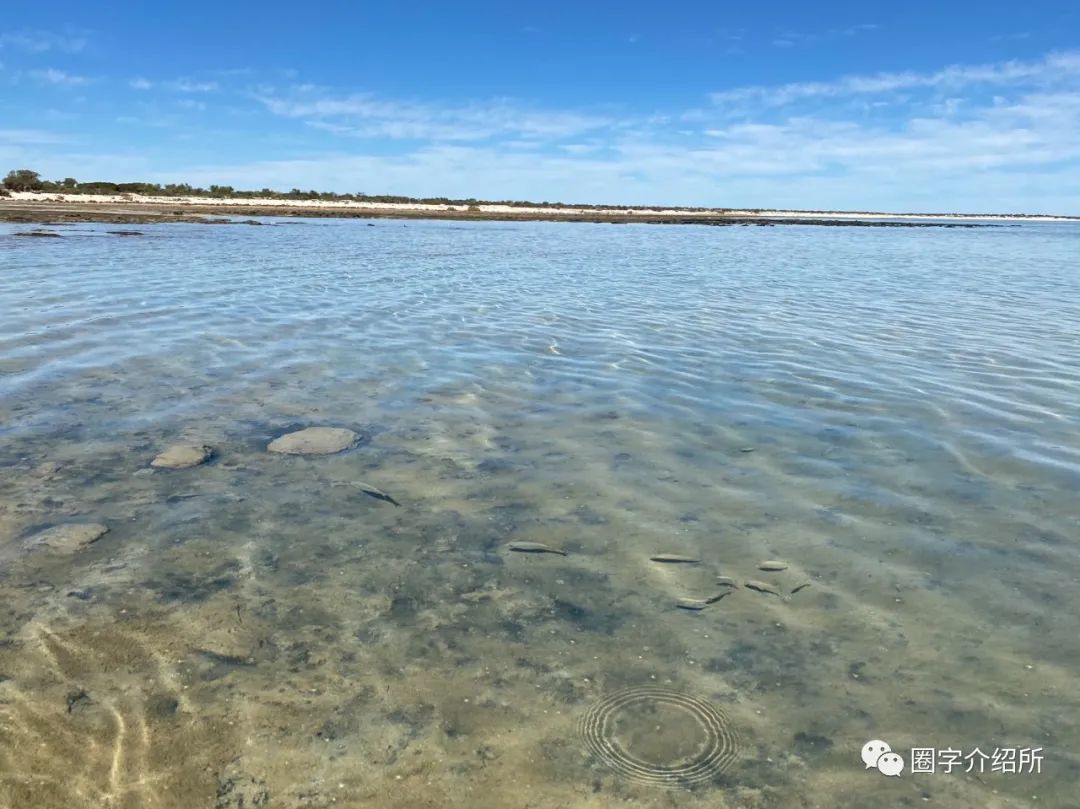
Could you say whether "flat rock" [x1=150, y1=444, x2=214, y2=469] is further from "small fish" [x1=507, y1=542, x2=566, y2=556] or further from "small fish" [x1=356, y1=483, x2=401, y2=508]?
"small fish" [x1=507, y1=542, x2=566, y2=556]

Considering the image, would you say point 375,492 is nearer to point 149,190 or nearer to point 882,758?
point 882,758

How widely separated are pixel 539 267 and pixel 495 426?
78.0ft

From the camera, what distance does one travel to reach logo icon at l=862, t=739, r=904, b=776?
3812 millimetres

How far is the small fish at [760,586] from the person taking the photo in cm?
543

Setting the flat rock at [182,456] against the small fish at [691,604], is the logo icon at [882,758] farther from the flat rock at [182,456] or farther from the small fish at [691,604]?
the flat rock at [182,456]

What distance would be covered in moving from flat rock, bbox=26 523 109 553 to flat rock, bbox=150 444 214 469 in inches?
56.2

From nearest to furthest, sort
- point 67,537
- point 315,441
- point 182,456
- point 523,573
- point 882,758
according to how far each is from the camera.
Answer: point 882,758 → point 523,573 → point 67,537 → point 182,456 → point 315,441

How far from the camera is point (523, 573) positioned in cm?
565

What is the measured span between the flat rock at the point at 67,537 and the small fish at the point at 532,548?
3.42 meters

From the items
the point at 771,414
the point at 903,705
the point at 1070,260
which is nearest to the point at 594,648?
the point at 903,705

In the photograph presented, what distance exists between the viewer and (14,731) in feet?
12.7

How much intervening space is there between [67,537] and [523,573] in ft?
12.4

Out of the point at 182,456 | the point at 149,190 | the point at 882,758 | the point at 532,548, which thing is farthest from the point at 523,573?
the point at 149,190

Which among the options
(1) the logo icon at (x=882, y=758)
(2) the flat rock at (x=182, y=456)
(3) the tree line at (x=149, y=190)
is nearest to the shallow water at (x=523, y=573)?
(1) the logo icon at (x=882, y=758)
